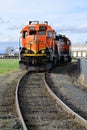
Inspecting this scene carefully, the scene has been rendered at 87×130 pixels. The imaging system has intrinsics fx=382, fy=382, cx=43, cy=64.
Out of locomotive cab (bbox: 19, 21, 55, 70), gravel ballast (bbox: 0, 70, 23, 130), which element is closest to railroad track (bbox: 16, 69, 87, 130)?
gravel ballast (bbox: 0, 70, 23, 130)

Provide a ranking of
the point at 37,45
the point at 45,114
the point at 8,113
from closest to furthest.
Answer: the point at 45,114, the point at 8,113, the point at 37,45

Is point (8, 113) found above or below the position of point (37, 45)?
below

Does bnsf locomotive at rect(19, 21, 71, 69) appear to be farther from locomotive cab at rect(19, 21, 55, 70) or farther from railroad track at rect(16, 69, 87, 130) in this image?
railroad track at rect(16, 69, 87, 130)

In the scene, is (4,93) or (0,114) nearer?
(0,114)

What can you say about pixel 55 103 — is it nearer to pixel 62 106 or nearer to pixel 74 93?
pixel 62 106

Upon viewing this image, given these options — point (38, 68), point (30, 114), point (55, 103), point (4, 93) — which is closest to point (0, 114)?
point (30, 114)

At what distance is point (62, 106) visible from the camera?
13.7 metres

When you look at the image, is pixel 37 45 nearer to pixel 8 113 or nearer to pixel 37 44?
pixel 37 44

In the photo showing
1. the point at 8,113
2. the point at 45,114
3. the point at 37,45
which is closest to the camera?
the point at 45,114

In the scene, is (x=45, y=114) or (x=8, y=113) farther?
A: (x=8, y=113)

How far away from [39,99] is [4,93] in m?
2.61

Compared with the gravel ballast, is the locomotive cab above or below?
above

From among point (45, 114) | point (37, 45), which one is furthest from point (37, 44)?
point (45, 114)

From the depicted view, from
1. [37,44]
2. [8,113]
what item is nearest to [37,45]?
[37,44]
